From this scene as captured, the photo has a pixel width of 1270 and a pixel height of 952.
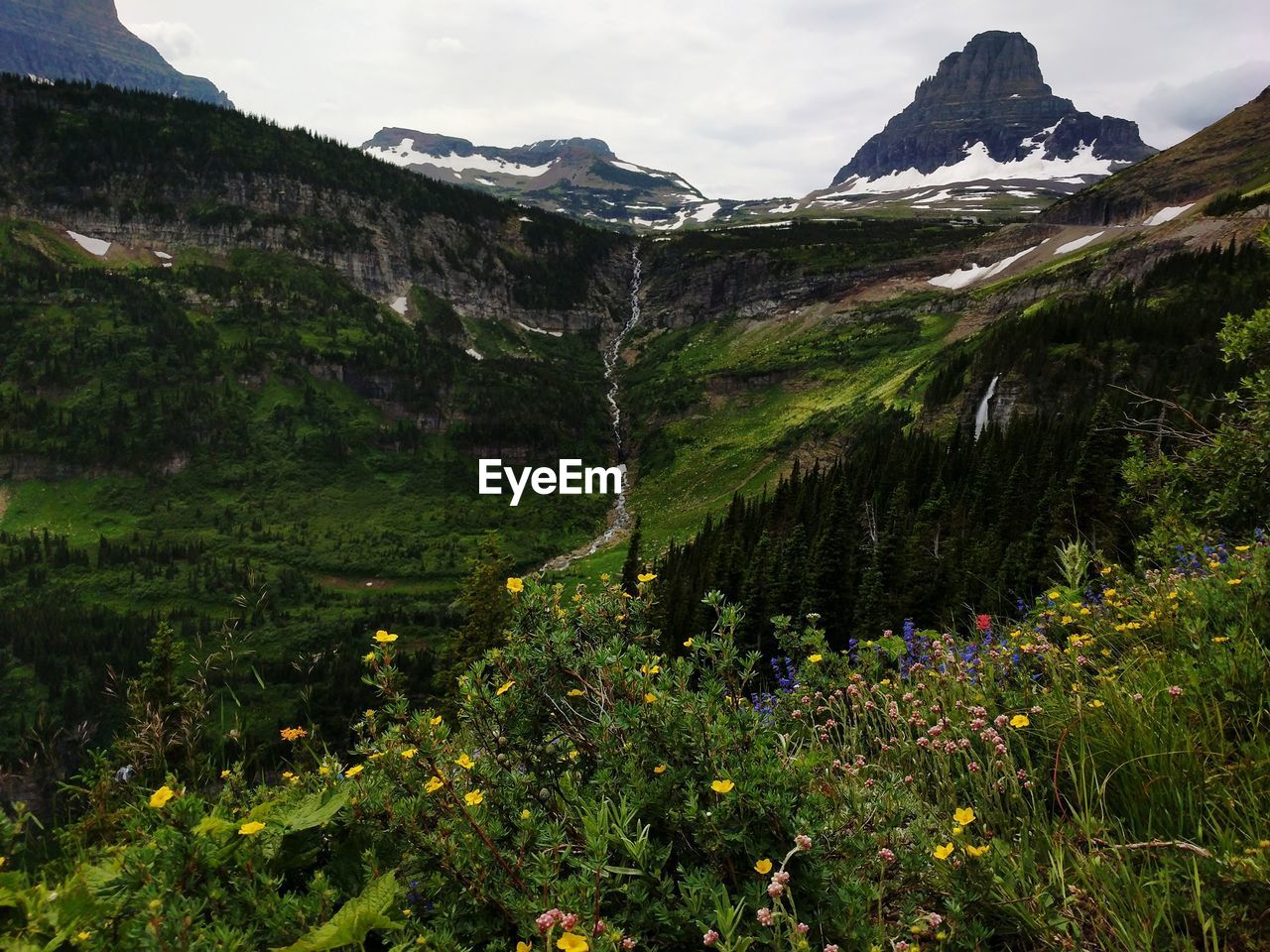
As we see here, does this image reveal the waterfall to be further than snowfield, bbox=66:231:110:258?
No

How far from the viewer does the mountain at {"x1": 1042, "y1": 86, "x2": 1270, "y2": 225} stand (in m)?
109

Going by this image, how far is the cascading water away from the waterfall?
3969cm

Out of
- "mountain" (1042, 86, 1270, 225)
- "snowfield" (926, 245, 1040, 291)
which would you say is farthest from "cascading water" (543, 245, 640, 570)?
"mountain" (1042, 86, 1270, 225)

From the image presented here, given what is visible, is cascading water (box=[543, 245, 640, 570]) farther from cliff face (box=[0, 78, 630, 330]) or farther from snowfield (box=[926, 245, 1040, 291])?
snowfield (box=[926, 245, 1040, 291])

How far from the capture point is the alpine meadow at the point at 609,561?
218 centimetres

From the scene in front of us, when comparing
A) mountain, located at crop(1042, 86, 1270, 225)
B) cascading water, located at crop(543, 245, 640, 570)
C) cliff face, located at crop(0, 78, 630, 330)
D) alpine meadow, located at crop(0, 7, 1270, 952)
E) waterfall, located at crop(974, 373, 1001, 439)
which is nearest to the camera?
alpine meadow, located at crop(0, 7, 1270, 952)

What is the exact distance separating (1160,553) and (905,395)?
245 feet

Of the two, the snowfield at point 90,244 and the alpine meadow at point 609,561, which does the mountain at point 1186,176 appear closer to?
the alpine meadow at point 609,561

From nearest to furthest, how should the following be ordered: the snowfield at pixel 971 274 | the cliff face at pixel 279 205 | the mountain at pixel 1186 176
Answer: the mountain at pixel 1186 176 < the snowfield at pixel 971 274 < the cliff face at pixel 279 205

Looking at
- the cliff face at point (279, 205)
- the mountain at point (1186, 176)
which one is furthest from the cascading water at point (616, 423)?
the mountain at point (1186, 176)

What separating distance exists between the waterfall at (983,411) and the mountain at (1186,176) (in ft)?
282

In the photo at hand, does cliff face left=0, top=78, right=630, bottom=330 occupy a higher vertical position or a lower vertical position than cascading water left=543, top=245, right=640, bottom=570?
higher

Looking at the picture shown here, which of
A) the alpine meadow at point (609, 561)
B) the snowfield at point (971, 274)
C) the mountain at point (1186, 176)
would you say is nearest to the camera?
the alpine meadow at point (609, 561)

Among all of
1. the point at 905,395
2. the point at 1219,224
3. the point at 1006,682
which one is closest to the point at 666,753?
the point at 1006,682
